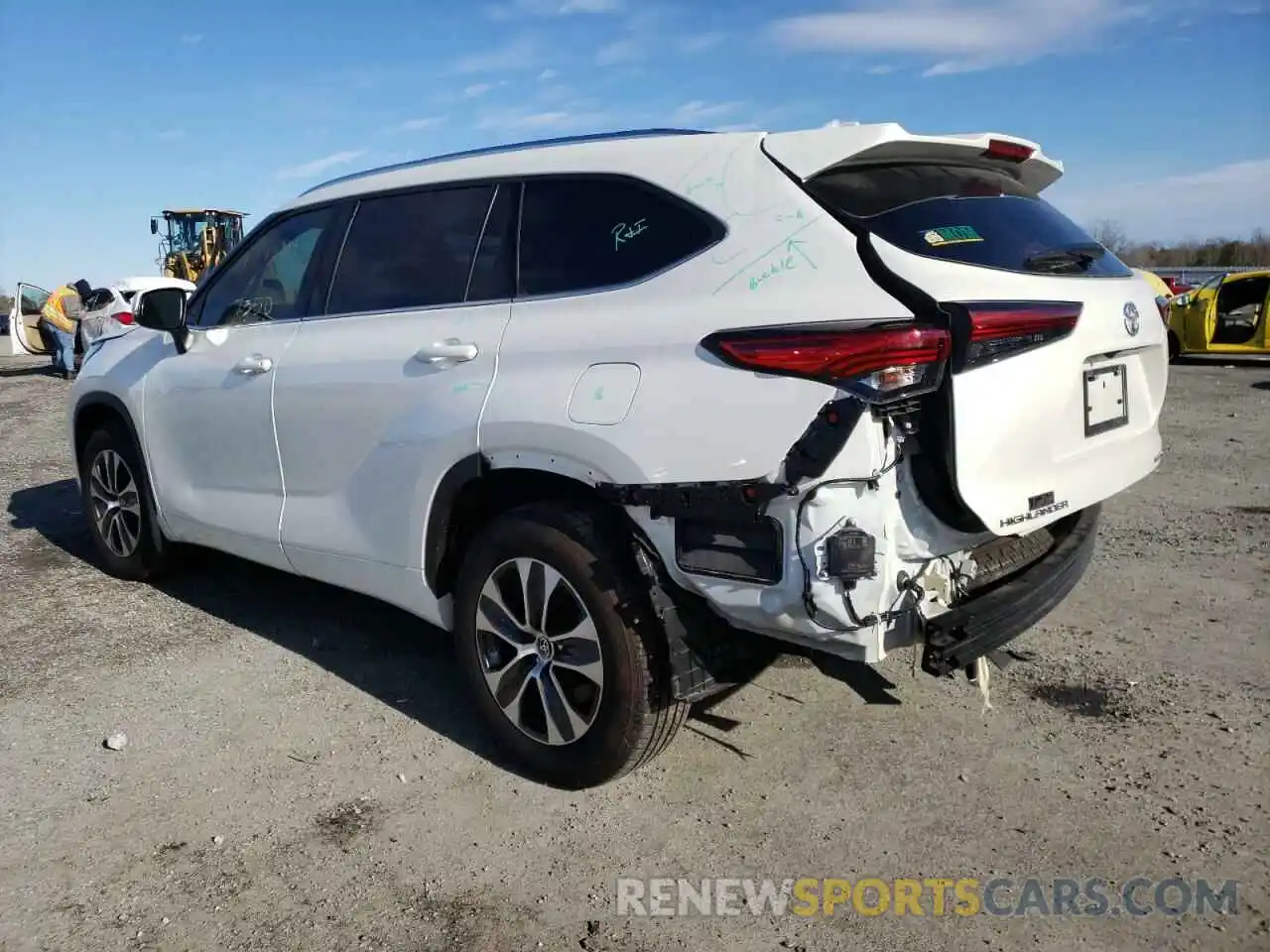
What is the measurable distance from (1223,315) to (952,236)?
1569 centimetres

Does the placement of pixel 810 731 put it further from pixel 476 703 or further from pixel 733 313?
pixel 733 313

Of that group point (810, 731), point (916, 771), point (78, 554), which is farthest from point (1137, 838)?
point (78, 554)

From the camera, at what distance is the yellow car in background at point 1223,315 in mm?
15758

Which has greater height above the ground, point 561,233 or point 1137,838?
point 561,233

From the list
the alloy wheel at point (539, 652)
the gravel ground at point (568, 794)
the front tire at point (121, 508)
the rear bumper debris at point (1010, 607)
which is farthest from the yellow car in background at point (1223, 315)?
the alloy wheel at point (539, 652)

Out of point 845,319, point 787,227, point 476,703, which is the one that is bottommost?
point 476,703

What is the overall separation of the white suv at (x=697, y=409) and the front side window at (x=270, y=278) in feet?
0.66

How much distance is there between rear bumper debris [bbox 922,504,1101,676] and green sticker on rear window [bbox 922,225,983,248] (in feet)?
3.32

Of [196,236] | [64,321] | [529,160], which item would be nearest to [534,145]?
[529,160]

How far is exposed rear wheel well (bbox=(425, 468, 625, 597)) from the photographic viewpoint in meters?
3.23

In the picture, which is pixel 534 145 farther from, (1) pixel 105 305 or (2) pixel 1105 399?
(1) pixel 105 305

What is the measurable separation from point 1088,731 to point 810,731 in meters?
0.97

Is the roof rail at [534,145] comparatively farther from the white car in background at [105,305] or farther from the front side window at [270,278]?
the white car in background at [105,305]

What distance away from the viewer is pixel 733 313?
2.80m
